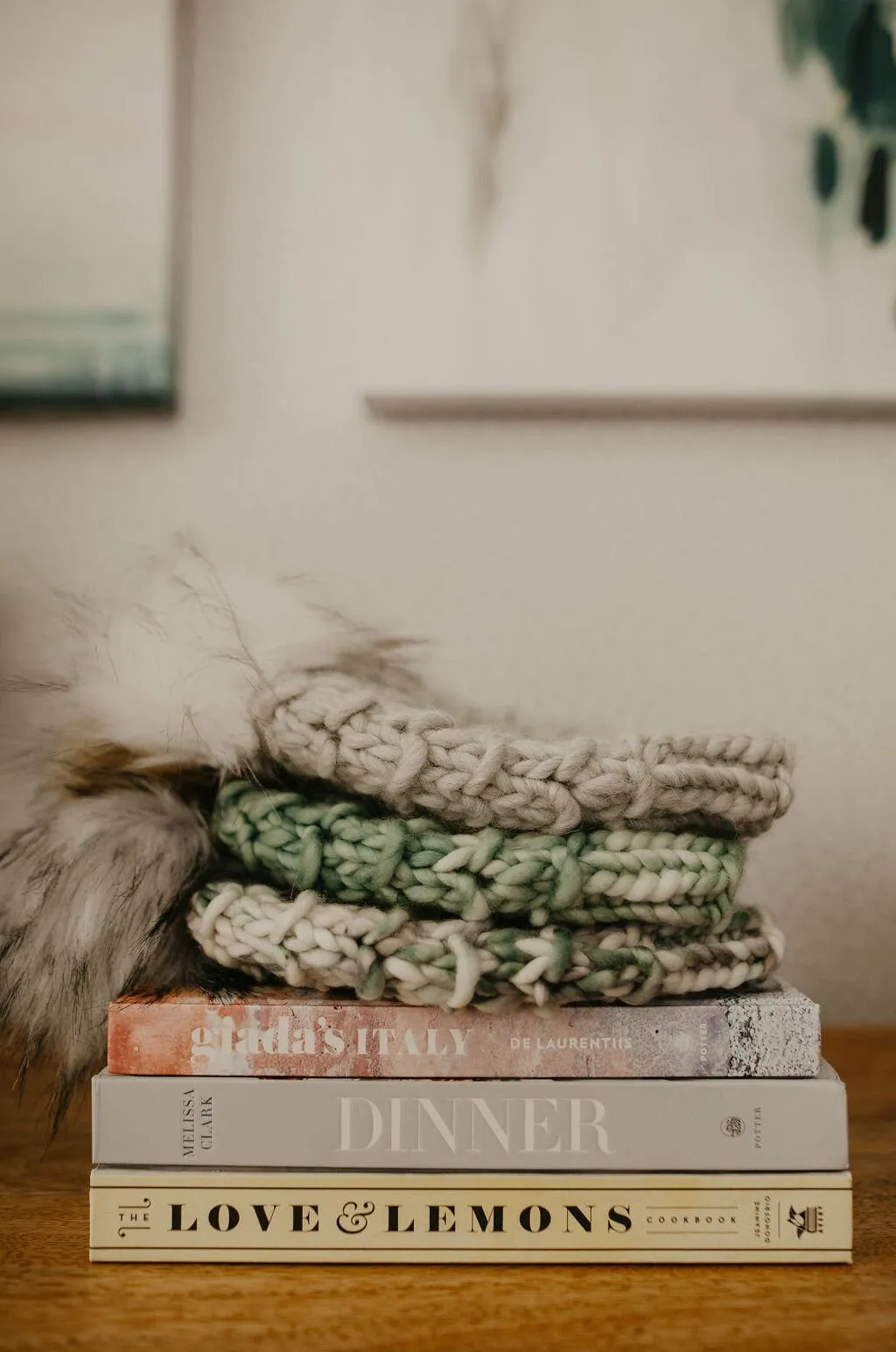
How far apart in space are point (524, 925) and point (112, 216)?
28.6 inches

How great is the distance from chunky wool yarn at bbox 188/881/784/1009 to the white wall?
1.42 feet

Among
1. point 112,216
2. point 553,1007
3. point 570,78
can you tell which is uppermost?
point 570,78

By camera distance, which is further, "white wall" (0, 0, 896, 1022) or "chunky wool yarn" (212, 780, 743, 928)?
"white wall" (0, 0, 896, 1022)

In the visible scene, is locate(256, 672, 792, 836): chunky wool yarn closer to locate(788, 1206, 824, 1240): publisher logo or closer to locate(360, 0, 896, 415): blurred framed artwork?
locate(788, 1206, 824, 1240): publisher logo

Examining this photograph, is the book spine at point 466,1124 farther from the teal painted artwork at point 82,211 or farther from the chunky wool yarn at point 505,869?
the teal painted artwork at point 82,211

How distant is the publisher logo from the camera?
46cm

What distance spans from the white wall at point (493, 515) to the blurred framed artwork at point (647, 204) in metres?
0.06

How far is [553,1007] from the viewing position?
Answer: 46 centimetres

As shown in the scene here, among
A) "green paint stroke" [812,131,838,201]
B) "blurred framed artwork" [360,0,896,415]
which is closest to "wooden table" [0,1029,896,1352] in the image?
"blurred framed artwork" [360,0,896,415]

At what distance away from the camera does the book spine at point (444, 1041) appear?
0.47m

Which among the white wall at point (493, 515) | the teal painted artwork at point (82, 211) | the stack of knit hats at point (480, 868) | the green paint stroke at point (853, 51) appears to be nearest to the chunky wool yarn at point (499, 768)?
the stack of knit hats at point (480, 868)

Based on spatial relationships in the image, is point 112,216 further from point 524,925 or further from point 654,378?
point 524,925

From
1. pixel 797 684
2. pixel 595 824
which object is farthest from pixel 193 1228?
pixel 797 684

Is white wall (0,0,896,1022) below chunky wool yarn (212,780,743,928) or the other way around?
the other way around
